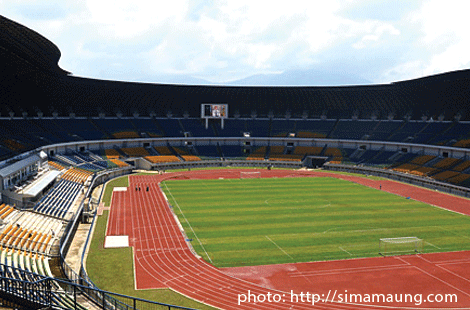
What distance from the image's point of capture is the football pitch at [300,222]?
1042 inches

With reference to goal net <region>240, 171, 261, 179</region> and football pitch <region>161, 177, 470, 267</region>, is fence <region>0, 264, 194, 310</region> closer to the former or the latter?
football pitch <region>161, 177, 470, 267</region>

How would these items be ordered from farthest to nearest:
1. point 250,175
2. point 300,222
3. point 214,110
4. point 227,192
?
Result: point 214,110 < point 250,175 < point 227,192 < point 300,222

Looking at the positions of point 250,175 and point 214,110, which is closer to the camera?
point 250,175

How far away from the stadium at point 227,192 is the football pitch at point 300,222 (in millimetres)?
220

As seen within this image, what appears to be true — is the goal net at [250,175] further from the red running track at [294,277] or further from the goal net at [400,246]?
the goal net at [400,246]

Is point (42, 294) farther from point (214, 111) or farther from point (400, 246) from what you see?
point (214, 111)

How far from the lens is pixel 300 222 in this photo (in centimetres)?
3334

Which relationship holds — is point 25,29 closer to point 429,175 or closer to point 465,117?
point 429,175

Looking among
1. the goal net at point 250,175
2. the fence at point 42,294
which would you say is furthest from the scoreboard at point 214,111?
the fence at point 42,294

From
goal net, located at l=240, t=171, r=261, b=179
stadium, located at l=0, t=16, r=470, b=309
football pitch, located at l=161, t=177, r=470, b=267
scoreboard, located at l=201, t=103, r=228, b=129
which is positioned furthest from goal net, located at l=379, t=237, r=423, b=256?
scoreboard, located at l=201, t=103, r=228, b=129

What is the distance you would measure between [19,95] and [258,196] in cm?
3727

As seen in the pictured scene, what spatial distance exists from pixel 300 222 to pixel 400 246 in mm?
8385

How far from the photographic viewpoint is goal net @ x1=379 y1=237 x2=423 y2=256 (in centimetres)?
2680

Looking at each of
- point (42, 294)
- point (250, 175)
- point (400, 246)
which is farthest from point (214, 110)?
point (42, 294)
